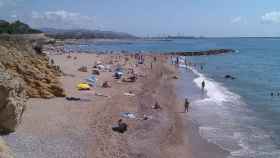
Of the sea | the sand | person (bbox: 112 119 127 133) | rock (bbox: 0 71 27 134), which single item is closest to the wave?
the sea

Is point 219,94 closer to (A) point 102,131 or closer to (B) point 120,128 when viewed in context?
(B) point 120,128

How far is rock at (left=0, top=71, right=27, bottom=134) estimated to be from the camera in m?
12.3

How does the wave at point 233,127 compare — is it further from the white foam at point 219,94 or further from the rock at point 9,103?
the rock at point 9,103

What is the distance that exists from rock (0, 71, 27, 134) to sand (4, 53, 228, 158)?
413 mm

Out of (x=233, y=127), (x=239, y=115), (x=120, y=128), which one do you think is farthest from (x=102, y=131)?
(x=239, y=115)

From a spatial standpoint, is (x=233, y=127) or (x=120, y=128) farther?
(x=233, y=127)

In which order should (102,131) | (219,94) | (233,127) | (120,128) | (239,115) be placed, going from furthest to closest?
(219,94) → (239,115) → (233,127) → (120,128) → (102,131)

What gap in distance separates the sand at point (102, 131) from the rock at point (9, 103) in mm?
413

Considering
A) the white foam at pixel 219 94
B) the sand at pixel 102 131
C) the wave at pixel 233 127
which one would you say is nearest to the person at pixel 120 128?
the sand at pixel 102 131

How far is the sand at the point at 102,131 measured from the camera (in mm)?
12539

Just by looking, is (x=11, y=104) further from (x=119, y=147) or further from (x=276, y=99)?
(x=276, y=99)

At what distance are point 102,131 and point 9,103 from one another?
4.38m

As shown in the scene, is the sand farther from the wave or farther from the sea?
the sea

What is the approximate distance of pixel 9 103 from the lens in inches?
486
